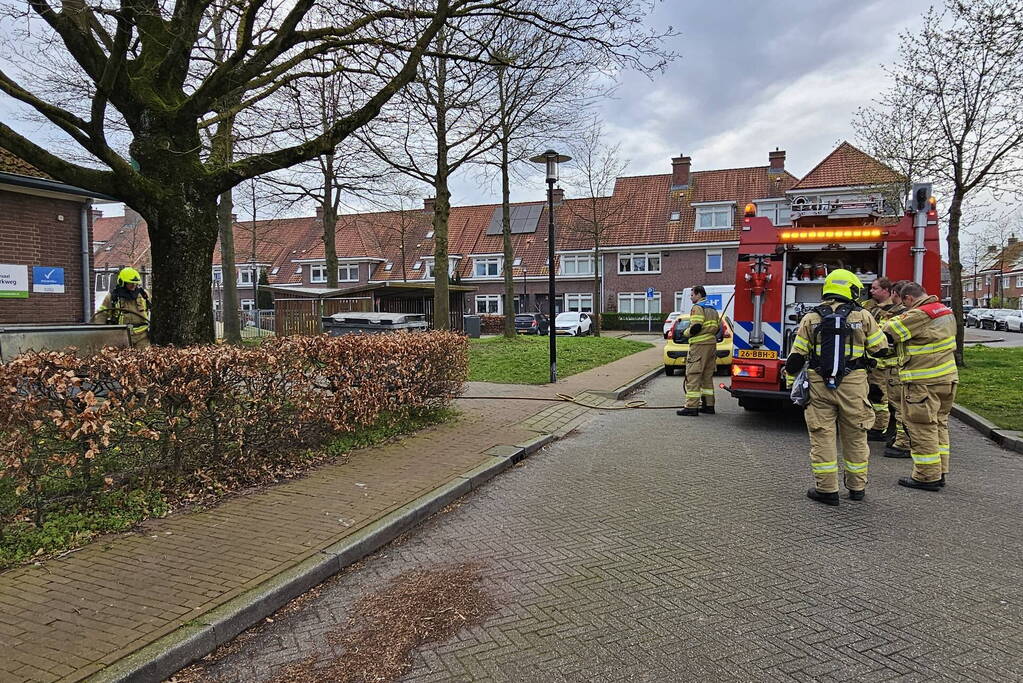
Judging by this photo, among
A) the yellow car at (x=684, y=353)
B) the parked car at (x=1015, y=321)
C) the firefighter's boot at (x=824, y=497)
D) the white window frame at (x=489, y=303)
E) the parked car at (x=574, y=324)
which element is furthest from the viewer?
the white window frame at (x=489, y=303)

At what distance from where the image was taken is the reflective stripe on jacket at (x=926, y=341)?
617 cm

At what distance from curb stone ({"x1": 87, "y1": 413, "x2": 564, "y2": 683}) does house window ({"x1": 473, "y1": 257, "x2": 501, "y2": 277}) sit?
42.0 meters

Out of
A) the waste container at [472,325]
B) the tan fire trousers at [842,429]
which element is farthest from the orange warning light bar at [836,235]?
the waste container at [472,325]

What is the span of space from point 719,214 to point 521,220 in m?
14.4

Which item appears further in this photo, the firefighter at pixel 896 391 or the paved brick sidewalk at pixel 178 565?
the firefighter at pixel 896 391

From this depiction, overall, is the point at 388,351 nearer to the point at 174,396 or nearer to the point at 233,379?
the point at 233,379

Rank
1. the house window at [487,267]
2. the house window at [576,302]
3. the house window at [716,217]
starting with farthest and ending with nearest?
1. the house window at [487,267]
2. the house window at [576,302]
3. the house window at [716,217]

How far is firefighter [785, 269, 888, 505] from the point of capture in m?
5.46

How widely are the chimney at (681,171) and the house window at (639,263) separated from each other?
5.27 meters

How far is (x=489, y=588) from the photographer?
152 inches

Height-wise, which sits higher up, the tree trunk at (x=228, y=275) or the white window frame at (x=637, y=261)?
the white window frame at (x=637, y=261)

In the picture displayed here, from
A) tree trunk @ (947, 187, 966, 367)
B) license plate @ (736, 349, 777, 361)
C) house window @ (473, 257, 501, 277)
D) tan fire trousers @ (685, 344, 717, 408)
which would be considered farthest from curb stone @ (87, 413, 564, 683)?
house window @ (473, 257, 501, 277)

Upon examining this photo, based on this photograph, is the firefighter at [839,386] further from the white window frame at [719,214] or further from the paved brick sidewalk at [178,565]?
the white window frame at [719,214]

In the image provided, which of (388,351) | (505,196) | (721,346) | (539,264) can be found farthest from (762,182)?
(388,351)
